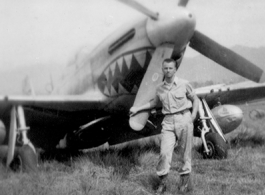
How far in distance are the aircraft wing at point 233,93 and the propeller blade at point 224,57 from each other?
76 centimetres

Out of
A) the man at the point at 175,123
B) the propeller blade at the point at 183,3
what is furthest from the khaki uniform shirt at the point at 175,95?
the propeller blade at the point at 183,3

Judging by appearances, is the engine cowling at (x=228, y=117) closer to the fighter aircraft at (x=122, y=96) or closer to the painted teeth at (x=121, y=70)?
the fighter aircraft at (x=122, y=96)

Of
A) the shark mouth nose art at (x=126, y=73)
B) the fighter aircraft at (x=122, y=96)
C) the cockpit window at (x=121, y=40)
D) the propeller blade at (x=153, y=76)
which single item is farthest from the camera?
the cockpit window at (x=121, y=40)

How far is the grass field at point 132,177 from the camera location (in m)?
3.31

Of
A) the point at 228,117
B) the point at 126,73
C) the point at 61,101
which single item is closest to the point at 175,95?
the point at 126,73

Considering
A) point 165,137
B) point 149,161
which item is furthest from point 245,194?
point 149,161

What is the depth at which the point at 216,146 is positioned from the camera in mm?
5227

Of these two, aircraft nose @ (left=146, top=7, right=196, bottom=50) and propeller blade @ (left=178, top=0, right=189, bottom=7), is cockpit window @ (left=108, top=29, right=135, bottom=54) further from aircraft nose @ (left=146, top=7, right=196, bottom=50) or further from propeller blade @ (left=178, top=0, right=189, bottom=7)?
propeller blade @ (left=178, top=0, right=189, bottom=7)

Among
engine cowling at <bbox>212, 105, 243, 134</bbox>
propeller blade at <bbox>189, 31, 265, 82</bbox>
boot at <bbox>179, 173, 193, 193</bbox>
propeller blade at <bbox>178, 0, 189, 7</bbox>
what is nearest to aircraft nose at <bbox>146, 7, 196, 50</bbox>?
propeller blade at <bbox>178, 0, 189, 7</bbox>

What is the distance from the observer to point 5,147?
630cm

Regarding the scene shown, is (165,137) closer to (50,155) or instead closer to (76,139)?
(76,139)

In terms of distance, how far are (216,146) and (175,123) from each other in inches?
79.1

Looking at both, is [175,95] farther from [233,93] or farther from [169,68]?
[233,93]

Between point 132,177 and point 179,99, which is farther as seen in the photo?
point 132,177
